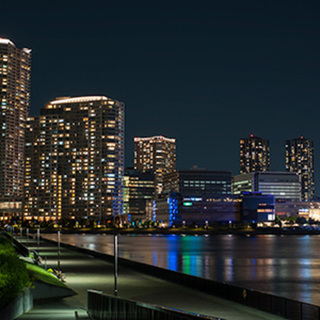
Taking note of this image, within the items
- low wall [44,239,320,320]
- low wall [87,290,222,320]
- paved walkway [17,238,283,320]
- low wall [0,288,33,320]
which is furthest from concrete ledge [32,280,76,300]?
low wall [44,239,320,320]

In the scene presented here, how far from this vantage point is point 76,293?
109ft

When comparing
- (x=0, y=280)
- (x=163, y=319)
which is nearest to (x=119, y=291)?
(x=0, y=280)

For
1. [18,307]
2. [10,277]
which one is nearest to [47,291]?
[18,307]

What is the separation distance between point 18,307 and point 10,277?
4.58 ft

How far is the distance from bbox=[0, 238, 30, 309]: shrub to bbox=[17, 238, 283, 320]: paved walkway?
1278mm

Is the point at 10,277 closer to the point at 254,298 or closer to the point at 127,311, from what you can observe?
the point at 127,311

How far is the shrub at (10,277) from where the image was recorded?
20469mm

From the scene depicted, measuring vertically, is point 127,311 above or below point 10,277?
below

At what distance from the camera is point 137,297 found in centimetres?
3553

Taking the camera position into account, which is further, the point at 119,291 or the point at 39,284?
the point at 119,291

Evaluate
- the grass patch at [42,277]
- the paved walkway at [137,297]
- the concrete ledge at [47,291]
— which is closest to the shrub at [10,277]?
the paved walkway at [137,297]

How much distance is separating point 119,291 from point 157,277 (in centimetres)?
881

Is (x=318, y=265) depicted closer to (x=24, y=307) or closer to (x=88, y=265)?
(x=88, y=265)

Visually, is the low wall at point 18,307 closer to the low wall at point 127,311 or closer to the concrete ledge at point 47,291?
the low wall at point 127,311
